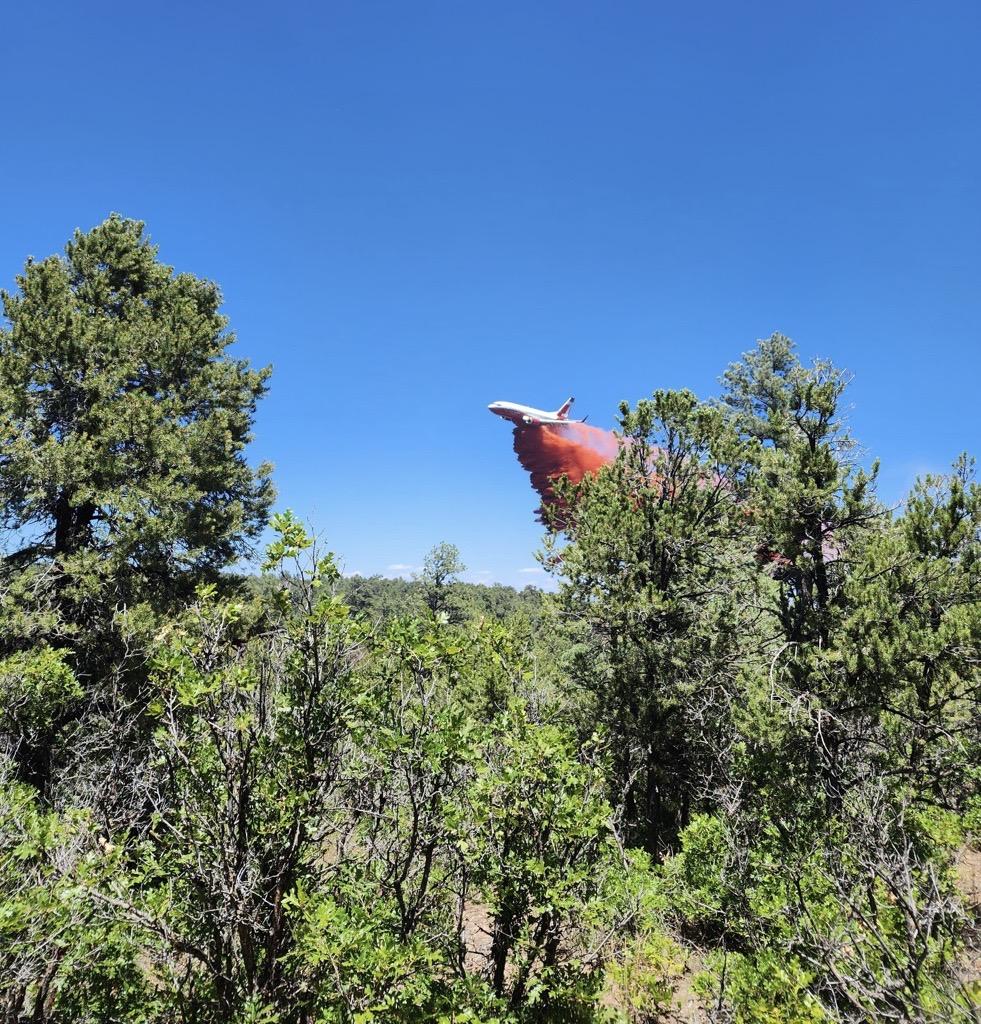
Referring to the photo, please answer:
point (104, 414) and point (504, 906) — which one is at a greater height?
point (104, 414)

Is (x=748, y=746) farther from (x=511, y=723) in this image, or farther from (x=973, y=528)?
(x=511, y=723)

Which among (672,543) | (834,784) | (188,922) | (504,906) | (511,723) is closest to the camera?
(188,922)

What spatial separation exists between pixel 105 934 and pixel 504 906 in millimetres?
3414

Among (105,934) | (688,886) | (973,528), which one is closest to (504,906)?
(105,934)

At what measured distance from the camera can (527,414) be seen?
4428 centimetres

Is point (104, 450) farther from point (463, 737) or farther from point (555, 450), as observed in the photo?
point (555, 450)

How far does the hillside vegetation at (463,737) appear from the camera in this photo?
4.30 meters

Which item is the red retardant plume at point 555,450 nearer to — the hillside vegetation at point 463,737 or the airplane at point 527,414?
the airplane at point 527,414

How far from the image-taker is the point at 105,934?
4.59 metres

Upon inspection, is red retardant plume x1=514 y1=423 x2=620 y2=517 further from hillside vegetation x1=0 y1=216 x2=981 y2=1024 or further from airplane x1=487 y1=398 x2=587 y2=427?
hillside vegetation x1=0 y1=216 x2=981 y2=1024

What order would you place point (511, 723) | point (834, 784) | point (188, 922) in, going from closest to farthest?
1. point (188, 922)
2. point (511, 723)
3. point (834, 784)

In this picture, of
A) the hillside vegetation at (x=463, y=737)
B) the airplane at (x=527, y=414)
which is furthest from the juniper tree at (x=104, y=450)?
the airplane at (x=527, y=414)

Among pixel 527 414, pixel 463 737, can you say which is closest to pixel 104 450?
pixel 463 737

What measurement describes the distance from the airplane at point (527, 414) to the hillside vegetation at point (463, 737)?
2971cm
